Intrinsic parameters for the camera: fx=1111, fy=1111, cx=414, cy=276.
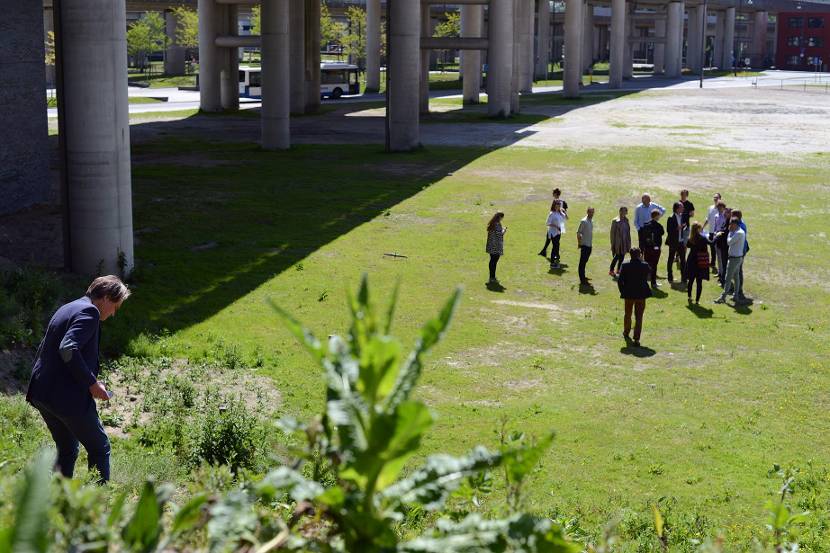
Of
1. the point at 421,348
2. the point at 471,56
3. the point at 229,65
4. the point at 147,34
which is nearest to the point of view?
the point at 421,348

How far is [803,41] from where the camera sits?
5935 inches

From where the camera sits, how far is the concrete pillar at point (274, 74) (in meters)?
42.2

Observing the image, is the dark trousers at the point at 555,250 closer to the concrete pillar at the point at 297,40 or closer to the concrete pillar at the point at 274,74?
the concrete pillar at the point at 274,74

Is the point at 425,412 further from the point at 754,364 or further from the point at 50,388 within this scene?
the point at 754,364

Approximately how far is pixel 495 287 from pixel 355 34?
84692 mm

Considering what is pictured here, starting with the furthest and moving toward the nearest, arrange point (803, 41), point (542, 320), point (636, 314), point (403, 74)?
point (803, 41), point (403, 74), point (542, 320), point (636, 314)

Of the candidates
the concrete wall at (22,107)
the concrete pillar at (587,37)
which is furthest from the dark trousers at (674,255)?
the concrete pillar at (587,37)

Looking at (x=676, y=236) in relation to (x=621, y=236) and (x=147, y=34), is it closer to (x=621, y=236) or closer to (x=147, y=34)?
(x=621, y=236)

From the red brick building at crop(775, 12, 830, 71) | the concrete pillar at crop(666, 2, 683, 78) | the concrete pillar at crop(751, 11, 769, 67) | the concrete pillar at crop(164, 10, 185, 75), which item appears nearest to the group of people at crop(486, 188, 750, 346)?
the concrete pillar at crop(164, 10, 185, 75)

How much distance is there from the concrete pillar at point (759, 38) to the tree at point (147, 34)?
82110 millimetres

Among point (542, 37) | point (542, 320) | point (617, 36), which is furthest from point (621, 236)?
point (542, 37)

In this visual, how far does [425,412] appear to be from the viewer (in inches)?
92.5

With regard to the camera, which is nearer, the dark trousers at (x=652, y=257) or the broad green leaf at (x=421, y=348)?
the broad green leaf at (x=421, y=348)

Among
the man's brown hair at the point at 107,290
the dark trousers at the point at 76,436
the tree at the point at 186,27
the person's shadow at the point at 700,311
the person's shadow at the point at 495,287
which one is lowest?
the person's shadow at the point at 700,311
